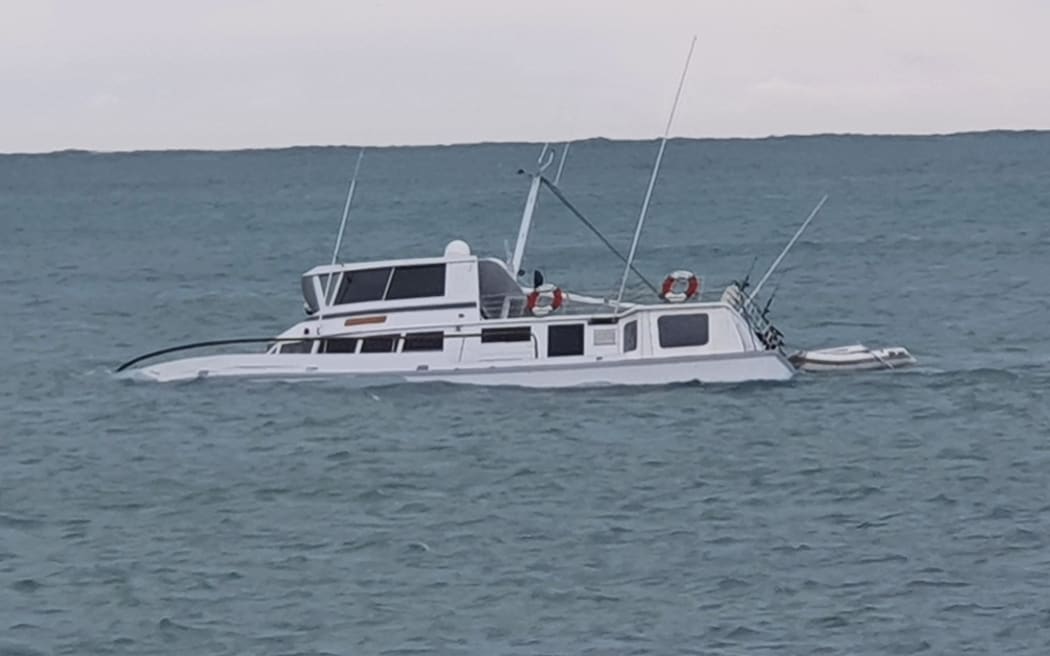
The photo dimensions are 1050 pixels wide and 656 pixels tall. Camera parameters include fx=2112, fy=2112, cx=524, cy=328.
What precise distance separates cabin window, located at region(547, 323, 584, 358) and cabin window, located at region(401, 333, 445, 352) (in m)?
1.95

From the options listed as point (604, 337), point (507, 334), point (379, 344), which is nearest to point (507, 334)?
point (507, 334)

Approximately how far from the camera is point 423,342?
38188 mm

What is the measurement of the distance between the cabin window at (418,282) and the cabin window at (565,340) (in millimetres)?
2146

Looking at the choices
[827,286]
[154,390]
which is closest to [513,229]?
[827,286]

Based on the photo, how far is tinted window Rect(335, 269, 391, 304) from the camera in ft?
125

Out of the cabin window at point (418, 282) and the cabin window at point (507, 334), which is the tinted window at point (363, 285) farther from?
the cabin window at point (507, 334)

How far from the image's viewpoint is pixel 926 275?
7194cm

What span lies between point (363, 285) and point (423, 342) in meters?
1.51

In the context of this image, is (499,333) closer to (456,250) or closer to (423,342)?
(423,342)

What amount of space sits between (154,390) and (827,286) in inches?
1275

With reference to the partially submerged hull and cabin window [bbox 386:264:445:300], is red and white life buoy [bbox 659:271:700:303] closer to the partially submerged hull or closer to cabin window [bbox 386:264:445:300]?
the partially submerged hull

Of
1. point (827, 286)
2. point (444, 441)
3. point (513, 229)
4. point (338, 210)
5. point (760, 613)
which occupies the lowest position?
point (760, 613)

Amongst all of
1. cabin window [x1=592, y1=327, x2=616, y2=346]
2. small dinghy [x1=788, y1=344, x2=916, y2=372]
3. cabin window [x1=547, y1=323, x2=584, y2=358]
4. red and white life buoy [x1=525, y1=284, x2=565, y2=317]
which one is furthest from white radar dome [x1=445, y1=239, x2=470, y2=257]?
small dinghy [x1=788, y1=344, x2=916, y2=372]

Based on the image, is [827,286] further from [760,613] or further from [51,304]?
[760,613]
